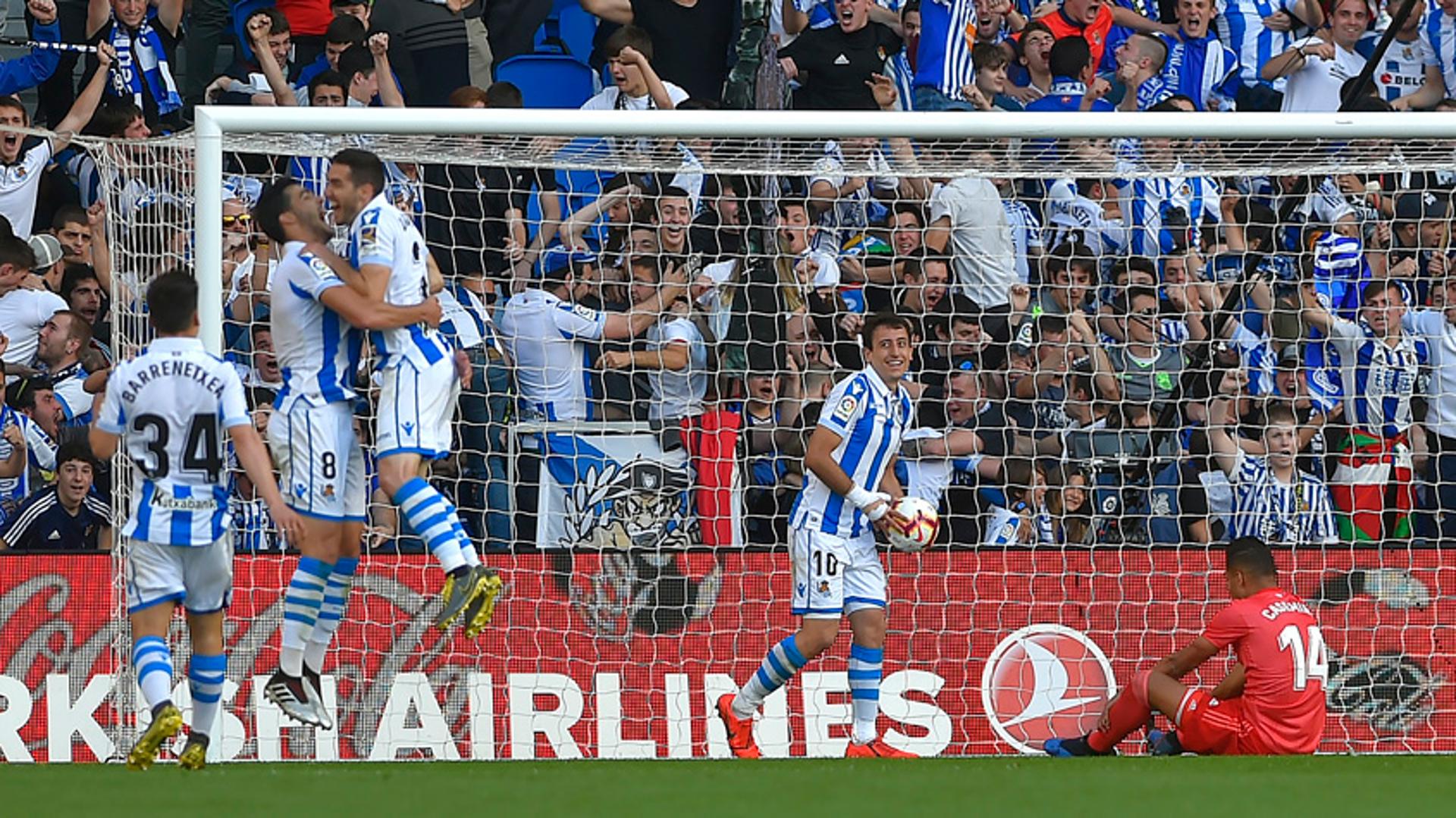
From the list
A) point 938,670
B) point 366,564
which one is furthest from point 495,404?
point 938,670

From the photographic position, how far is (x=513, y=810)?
6137mm

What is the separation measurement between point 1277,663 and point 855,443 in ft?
7.23

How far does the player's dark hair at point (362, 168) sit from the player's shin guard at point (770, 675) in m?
3.09

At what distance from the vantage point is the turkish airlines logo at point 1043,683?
10.9m

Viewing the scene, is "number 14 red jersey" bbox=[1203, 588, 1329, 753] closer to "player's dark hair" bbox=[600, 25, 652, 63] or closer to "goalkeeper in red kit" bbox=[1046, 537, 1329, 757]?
"goalkeeper in red kit" bbox=[1046, 537, 1329, 757]

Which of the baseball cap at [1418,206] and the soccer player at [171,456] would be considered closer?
the soccer player at [171,456]

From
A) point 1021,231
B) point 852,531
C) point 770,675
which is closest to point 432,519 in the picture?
point 770,675

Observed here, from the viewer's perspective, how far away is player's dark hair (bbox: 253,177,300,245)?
8.22 m

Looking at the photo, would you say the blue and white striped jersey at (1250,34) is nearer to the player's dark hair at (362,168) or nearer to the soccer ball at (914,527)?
the soccer ball at (914,527)

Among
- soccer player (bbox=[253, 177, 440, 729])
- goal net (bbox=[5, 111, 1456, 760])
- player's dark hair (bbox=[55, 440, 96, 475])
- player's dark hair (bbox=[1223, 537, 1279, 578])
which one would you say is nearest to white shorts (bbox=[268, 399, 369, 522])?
soccer player (bbox=[253, 177, 440, 729])

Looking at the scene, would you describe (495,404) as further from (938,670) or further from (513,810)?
(513,810)

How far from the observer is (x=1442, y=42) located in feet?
47.1

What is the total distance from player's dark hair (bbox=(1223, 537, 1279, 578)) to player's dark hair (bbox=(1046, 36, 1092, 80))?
5089 mm

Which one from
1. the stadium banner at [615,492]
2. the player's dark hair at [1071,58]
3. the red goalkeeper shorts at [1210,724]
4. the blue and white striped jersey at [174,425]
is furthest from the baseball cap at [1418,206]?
the blue and white striped jersey at [174,425]
